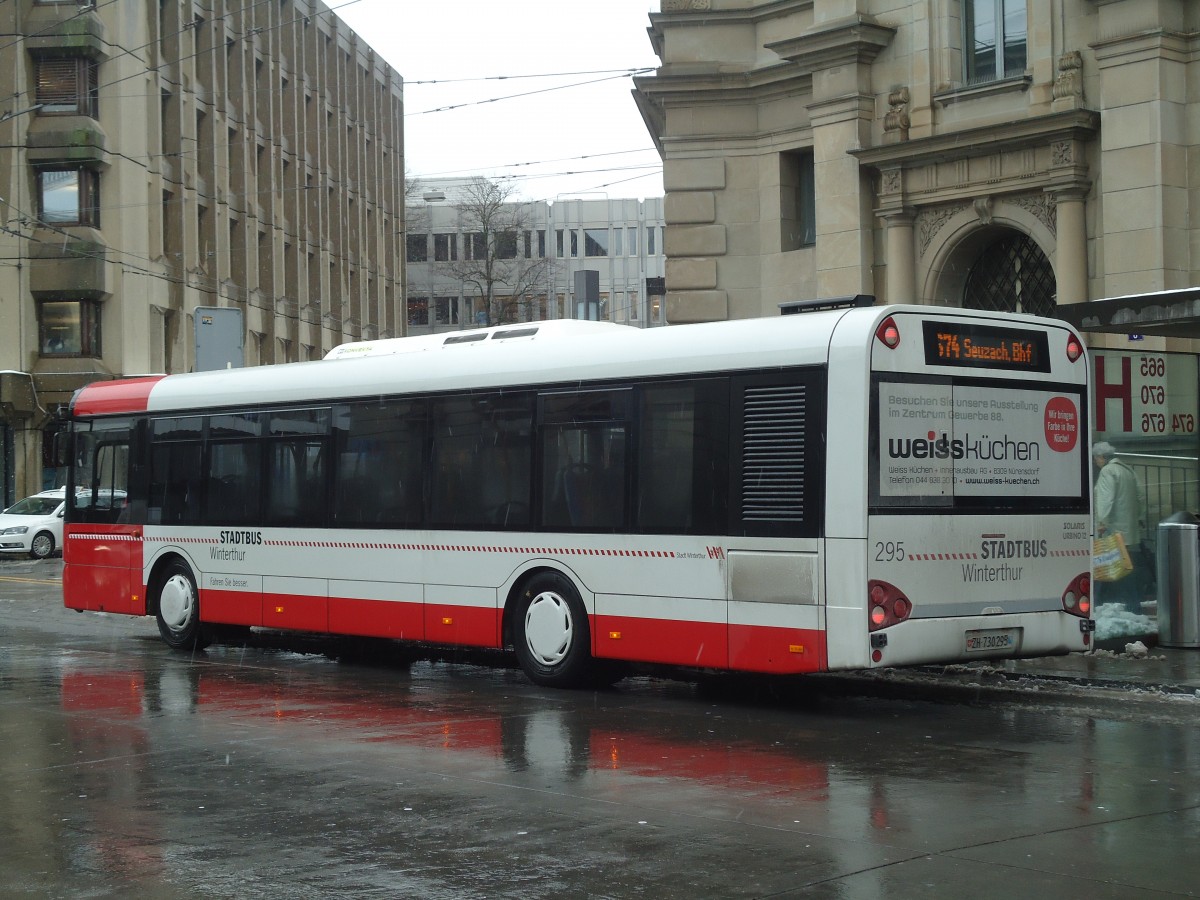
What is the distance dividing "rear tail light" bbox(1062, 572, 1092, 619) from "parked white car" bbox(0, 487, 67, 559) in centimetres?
3029

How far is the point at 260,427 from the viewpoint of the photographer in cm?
1636

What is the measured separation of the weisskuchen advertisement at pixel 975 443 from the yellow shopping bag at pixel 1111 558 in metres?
2.82

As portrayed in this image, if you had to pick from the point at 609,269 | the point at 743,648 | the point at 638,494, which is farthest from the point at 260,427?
the point at 609,269

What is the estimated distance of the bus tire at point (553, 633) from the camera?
1298 centimetres

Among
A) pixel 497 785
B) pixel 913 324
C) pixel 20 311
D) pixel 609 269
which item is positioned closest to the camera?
pixel 497 785

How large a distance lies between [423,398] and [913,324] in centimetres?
494

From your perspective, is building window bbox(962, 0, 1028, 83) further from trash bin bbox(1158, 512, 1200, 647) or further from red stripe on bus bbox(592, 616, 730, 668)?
red stripe on bus bbox(592, 616, 730, 668)

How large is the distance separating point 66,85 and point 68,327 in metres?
6.96

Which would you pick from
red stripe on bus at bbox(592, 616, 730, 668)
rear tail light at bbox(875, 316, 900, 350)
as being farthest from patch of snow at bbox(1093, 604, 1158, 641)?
rear tail light at bbox(875, 316, 900, 350)

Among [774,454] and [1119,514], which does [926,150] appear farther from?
[774,454]

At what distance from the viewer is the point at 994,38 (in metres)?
22.4

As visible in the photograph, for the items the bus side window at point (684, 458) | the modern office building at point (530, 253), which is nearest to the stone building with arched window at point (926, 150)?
the bus side window at point (684, 458)

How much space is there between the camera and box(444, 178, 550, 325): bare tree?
75000mm

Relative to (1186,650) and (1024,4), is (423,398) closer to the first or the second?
(1186,650)
